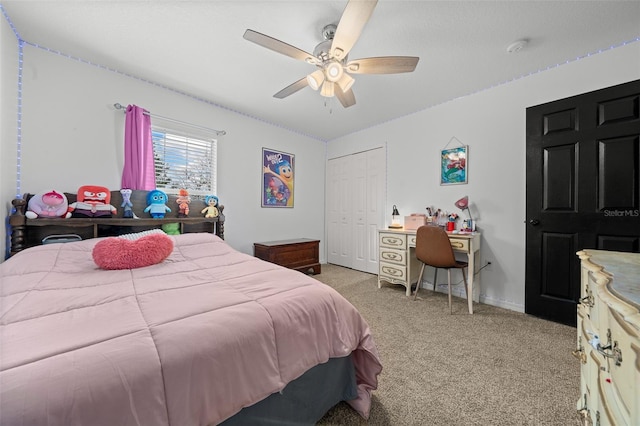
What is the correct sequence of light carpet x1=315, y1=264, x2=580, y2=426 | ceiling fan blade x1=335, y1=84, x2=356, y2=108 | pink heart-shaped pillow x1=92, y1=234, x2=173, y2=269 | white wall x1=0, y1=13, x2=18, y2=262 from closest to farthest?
light carpet x1=315, y1=264, x2=580, y2=426
pink heart-shaped pillow x1=92, y1=234, x2=173, y2=269
white wall x1=0, y1=13, x2=18, y2=262
ceiling fan blade x1=335, y1=84, x2=356, y2=108

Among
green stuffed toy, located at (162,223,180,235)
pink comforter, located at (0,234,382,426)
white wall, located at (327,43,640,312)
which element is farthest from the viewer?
A: green stuffed toy, located at (162,223,180,235)

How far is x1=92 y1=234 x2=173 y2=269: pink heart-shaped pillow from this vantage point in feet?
5.24

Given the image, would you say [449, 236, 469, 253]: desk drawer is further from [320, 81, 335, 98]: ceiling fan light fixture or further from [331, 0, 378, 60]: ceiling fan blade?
[331, 0, 378, 60]: ceiling fan blade

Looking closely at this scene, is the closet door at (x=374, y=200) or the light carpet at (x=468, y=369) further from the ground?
the closet door at (x=374, y=200)

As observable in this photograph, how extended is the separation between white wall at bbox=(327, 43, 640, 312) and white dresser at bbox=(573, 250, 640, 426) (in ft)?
6.02

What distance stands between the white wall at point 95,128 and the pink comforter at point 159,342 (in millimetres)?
1147

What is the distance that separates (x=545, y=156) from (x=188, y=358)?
3.18 meters

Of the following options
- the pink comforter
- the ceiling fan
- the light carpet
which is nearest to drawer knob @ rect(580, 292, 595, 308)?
the light carpet

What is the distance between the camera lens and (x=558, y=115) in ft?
7.24

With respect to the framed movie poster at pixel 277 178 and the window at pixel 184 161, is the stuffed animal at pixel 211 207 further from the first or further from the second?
the framed movie poster at pixel 277 178

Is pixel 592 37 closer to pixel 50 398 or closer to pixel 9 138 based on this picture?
pixel 50 398

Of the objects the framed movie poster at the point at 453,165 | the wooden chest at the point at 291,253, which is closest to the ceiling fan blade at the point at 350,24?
the framed movie poster at the point at 453,165

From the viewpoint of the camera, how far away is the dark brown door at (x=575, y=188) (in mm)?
1892

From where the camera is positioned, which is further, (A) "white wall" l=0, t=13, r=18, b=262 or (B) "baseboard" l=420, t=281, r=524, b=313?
(B) "baseboard" l=420, t=281, r=524, b=313
